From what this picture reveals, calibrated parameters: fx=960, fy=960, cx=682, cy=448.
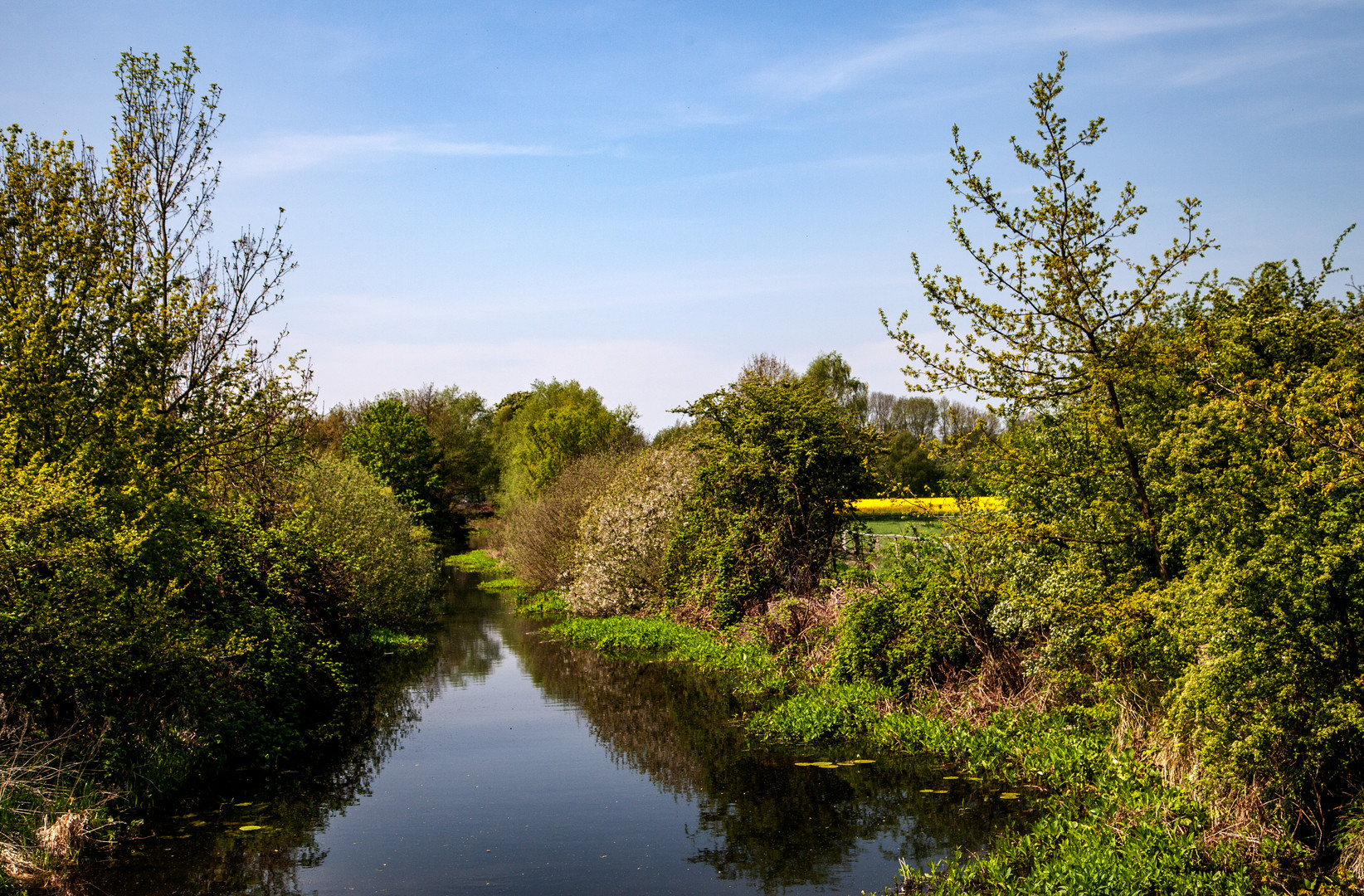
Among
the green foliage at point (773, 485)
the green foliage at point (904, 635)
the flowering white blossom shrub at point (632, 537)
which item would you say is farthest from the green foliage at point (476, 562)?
the green foliage at point (904, 635)

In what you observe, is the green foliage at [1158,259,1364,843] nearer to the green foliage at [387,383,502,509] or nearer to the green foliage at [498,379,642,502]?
the green foliage at [498,379,642,502]

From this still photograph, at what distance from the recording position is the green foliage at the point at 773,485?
2089 cm

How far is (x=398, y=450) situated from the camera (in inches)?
2311

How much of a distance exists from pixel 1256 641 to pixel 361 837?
919 cm

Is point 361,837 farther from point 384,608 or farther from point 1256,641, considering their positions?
point 384,608

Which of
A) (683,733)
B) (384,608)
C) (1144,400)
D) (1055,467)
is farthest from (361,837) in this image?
(384,608)

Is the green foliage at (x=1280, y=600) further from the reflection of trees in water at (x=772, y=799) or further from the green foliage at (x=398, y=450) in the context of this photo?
the green foliage at (x=398, y=450)

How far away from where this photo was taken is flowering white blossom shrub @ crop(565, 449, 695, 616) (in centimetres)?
2856

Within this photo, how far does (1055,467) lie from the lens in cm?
1128

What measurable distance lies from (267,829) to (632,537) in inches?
730

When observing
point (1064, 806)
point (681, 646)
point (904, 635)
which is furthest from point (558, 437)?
point (1064, 806)

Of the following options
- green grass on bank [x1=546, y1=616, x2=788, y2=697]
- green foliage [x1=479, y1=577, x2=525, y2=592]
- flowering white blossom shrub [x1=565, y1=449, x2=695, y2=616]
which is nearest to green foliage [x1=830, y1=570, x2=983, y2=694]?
green grass on bank [x1=546, y1=616, x2=788, y2=697]

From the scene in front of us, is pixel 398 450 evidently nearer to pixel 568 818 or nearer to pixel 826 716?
Result: pixel 826 716

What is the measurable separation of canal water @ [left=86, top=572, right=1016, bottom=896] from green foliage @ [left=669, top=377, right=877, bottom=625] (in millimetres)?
4674
